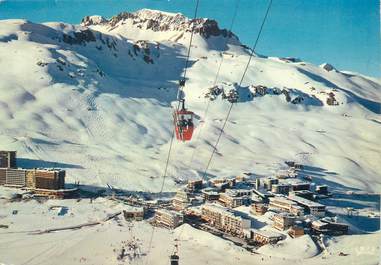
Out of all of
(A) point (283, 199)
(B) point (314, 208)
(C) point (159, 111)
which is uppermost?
(C) point (159, 111)

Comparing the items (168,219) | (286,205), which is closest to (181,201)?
(168,219)

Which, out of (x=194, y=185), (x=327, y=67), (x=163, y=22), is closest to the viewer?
(x=194, y=185)

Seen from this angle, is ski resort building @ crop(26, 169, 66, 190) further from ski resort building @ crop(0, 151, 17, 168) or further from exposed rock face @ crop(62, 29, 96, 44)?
exposed rock face @ crop(62, 29, 96, 44)

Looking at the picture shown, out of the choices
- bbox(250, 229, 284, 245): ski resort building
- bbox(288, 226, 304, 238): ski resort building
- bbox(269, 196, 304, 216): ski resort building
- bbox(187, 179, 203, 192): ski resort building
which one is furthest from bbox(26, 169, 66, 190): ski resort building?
bbox(288, 226, 304, 238): ski resort building

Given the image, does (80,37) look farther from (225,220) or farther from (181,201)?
(225,220)

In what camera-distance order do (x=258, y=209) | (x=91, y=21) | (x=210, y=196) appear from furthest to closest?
(x=91, y=21)
(x=210, y=196)
(x=258, y=209)

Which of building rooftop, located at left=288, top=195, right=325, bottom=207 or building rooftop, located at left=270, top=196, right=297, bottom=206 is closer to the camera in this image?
building rooftop, located at left=288, top=195, right=325, bottom=207

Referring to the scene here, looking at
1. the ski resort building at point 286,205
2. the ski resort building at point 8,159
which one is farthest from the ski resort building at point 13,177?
the ski resort building at point 286,205
